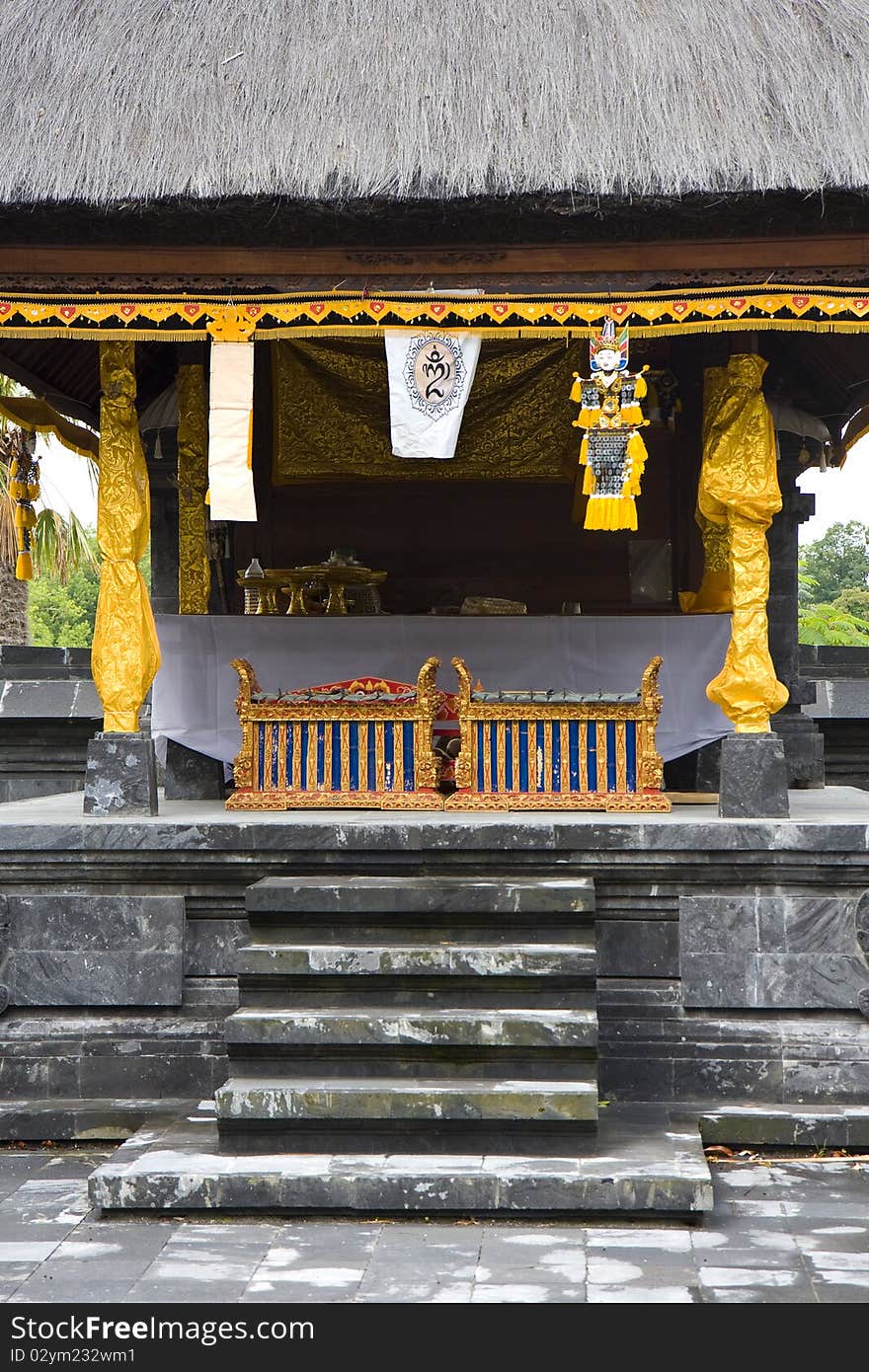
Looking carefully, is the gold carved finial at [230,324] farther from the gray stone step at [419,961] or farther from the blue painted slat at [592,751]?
the gray stone step at [419,961]

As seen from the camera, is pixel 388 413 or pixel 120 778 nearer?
pixel 120 778

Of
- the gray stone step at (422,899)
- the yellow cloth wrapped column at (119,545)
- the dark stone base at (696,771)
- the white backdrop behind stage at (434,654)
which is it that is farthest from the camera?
the dark stone base at (696,771)

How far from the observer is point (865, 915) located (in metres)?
6.23

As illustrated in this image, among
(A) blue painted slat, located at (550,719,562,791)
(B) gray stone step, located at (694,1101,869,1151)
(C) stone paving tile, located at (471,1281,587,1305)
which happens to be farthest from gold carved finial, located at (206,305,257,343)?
(C) stone paving tile, located at (471,1281,587,1305)

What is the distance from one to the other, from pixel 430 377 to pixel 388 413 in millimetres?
2555

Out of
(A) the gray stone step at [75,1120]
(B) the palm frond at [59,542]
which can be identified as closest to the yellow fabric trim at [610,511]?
(A) the gray stone step at [75,1120]

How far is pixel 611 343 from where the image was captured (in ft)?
22.0

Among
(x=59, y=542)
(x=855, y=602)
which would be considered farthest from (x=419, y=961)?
(x=855, y=602)

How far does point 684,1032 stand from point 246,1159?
1981mm

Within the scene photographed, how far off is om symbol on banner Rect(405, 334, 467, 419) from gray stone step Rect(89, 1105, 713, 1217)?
10.9ft

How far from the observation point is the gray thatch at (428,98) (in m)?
6.21

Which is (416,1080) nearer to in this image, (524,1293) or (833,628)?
(524,1293)

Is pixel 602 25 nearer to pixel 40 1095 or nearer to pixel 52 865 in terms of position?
pixel 52 865

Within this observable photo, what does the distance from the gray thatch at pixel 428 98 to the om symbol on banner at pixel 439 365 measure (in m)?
0.79
